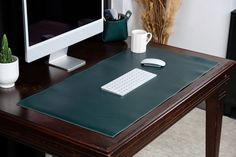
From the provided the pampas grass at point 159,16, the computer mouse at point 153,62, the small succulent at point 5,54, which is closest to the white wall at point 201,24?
the pampas grass at point 159,16

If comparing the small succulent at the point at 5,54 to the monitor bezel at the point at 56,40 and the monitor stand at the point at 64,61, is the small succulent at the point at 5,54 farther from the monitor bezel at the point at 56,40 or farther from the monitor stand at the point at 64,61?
the monitor stand at the point at 64,61

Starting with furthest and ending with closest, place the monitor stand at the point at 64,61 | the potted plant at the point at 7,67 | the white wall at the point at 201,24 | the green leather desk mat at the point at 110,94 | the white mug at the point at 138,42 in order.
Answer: the white wall at the point at 201,24
the white mug at the point at 138,42
the monitor stand at the point at 64,61
the potted plant at the point at 7,67
the green leather desk mat at the point at 110,94

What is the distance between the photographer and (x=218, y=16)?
3.07 m

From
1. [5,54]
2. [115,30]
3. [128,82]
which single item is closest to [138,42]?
[115,30]

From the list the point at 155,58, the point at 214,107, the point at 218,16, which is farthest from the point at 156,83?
the point at 218,16

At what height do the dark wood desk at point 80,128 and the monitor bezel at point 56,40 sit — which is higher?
the monitor bezel at point 56,40

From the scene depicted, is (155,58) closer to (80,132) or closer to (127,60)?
(127,60)

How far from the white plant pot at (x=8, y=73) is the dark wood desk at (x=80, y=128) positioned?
0.04m

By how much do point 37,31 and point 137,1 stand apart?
1.55 m

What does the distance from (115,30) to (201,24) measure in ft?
3.45

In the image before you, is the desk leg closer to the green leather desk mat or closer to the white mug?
the green leather desk mat

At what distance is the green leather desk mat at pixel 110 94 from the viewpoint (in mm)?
1645

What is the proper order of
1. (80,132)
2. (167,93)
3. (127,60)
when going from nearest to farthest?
(80,132), (167,93), (127,60)

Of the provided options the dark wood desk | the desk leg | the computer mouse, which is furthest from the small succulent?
the desk leg
